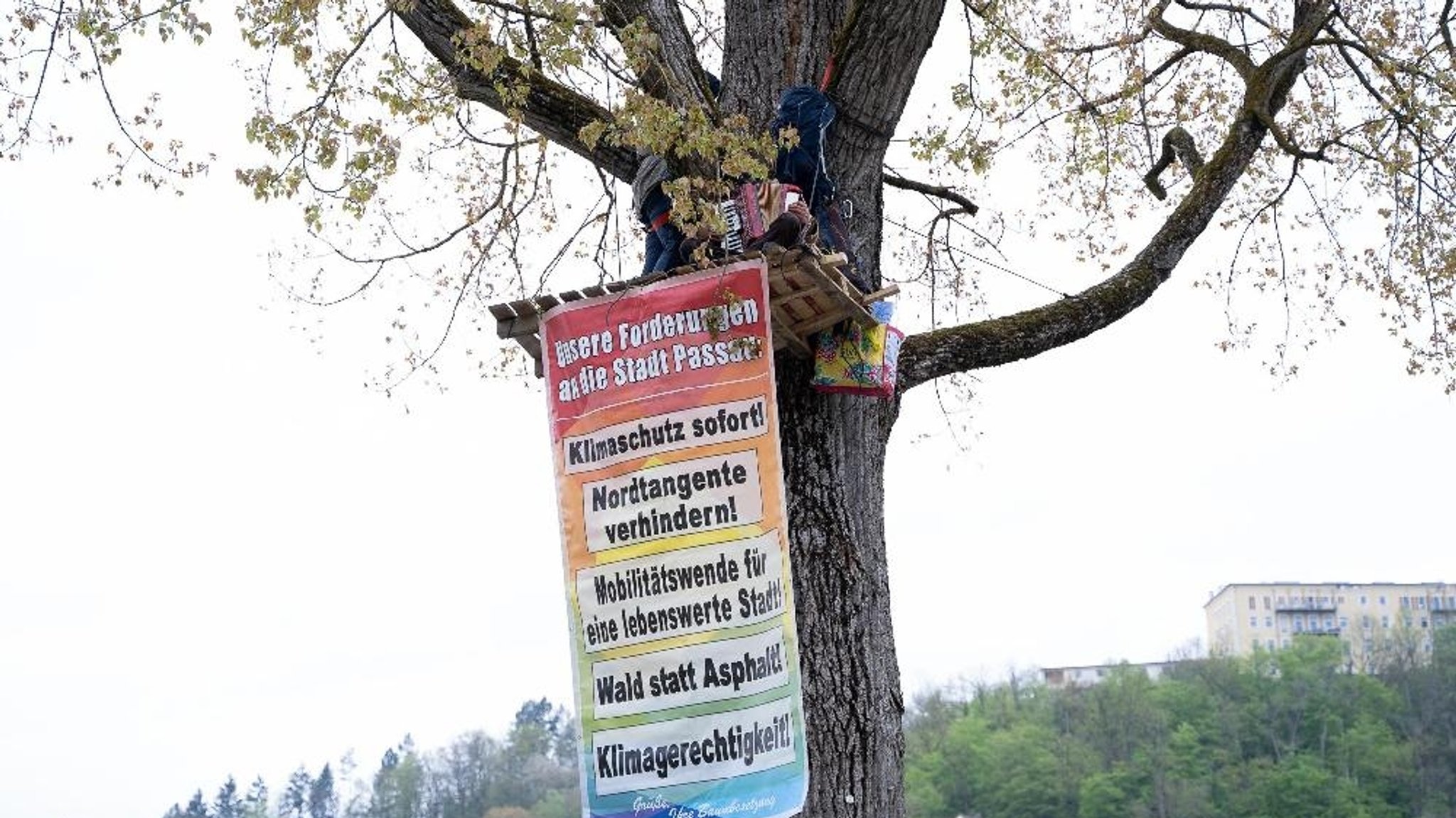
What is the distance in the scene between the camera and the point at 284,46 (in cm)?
802

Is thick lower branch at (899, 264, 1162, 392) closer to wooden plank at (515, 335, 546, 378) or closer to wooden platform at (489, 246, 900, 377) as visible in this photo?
wooden platform at (489, 246, 900, 377)

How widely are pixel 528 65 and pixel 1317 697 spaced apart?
300ft

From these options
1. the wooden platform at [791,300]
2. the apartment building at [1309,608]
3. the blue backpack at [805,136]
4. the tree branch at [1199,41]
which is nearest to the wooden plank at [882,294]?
the wooden platform at [791,300]

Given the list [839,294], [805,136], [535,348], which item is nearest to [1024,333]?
[805,136]

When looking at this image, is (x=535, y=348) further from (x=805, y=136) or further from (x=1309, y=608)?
(x=1309, y=608)

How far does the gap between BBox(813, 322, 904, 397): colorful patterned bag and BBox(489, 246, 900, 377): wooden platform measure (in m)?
0.06

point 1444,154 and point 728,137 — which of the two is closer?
point 728,137

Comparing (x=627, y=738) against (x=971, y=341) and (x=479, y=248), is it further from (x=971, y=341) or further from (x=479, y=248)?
(x=479, y=248)

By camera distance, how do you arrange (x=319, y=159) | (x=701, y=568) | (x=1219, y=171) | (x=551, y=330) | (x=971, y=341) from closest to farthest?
(x=701, y=568) < (x=551, y=330) < (x=319, y=159) < (x=971, y=341) < (x=1219, y=171)

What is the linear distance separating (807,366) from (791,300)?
0.59 metres

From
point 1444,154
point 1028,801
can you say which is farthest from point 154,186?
point 1028,801

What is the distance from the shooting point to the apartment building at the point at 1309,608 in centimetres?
12838

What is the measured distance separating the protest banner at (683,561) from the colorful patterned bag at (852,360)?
623 millimetres

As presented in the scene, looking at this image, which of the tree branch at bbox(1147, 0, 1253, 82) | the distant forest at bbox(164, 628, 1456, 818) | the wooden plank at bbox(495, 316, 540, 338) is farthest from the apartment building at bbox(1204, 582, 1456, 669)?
the wooden plank at bbox(495, 316, 540, 338)
